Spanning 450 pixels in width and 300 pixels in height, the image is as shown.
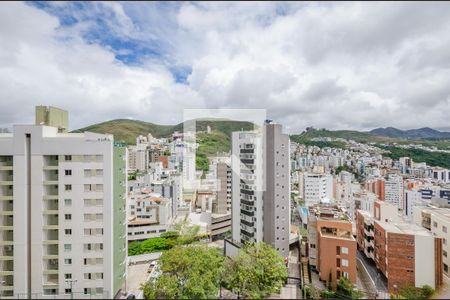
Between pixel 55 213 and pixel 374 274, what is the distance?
9.75 meters

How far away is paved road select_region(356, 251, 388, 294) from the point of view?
7577 mm

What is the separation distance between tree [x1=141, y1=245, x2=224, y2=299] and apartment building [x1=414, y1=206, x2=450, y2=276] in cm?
695

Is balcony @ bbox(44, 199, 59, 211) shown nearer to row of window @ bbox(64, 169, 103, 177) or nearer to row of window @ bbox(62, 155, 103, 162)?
row of window @ bbox(64, 169, 103, 177)

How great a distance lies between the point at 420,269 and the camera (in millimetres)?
7023

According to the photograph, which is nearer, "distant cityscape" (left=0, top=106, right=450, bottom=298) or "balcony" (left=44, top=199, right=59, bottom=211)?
"distant cityscape" (left=0, top=106, right=450, bottom=298)

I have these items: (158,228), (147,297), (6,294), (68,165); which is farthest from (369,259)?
(6,294)

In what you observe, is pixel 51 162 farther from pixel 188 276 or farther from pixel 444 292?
pixel 444 292

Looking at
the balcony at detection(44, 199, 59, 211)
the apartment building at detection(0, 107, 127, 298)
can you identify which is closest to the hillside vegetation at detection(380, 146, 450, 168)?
the apartment building at detection(0, 107, 127, 298)

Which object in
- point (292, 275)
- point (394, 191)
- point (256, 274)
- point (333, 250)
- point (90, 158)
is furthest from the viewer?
point (394, 191)

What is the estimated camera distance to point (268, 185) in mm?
9406

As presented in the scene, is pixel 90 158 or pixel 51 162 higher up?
pixel 90 158

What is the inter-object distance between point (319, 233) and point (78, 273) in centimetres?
712

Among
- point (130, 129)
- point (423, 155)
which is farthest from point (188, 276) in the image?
point (130, 129)

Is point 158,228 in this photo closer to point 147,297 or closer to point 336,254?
point 147,297
